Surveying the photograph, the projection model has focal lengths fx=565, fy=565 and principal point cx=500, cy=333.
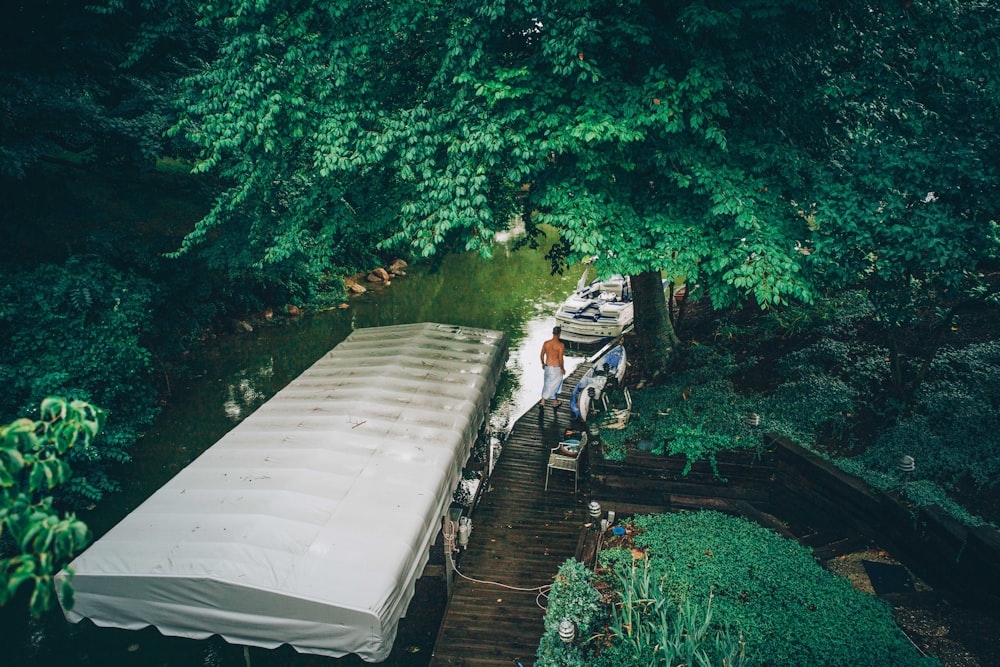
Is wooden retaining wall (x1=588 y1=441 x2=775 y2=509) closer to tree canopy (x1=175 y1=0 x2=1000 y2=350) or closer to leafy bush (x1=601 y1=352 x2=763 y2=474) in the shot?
leafy bush (x1=601 y1=352 x2=763 y2=474)

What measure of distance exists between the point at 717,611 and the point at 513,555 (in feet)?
10.4

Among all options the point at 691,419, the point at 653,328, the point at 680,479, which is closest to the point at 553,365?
the point at 653,328

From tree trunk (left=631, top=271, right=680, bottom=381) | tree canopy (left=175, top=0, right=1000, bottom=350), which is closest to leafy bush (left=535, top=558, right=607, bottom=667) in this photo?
tree canopy (left=175, top=0, right=1000, bottom=350)

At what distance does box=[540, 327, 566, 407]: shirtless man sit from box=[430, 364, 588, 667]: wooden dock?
0.74 m

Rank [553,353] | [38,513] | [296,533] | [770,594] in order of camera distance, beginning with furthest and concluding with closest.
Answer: [553,353] → [770,594] → [296,533] → [38,513]

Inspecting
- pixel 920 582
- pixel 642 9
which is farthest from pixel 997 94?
pixel 920 582

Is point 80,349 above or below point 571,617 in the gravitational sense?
above

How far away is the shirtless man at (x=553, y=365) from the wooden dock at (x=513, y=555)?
2.42 feet

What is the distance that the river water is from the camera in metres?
7.97

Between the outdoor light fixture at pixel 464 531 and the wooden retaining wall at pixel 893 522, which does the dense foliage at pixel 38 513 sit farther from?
the wooden retaining wall at pixel 893 522

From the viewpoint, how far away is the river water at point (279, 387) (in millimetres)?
7973

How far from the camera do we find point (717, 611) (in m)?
6.56

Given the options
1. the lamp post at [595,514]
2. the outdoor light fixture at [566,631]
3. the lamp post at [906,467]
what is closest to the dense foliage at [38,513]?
the outdoor light fixture at [566,631]

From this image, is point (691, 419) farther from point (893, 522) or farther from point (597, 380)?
point (893, 522)
